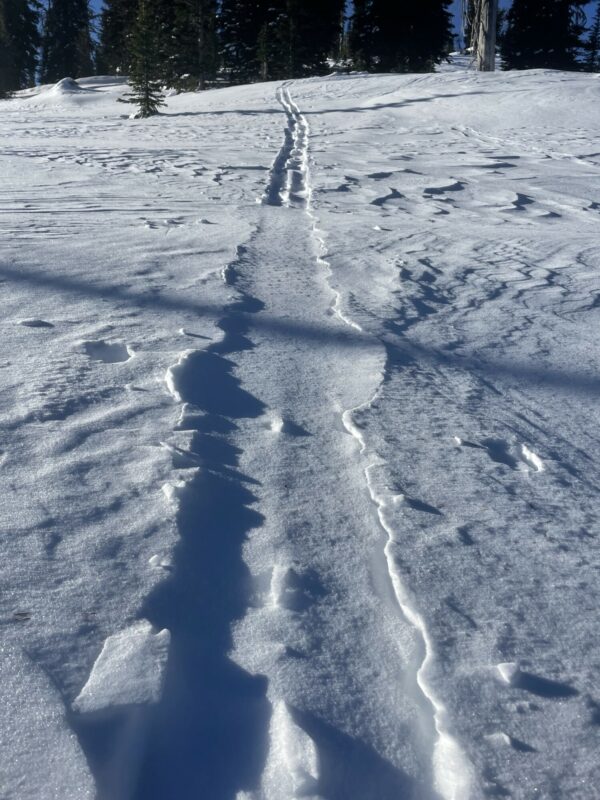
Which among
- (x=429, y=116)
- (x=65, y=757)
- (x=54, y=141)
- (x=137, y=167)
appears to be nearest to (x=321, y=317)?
(x=65, y=757)

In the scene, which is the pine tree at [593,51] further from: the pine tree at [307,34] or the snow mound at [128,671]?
the snow mound at [128,671]

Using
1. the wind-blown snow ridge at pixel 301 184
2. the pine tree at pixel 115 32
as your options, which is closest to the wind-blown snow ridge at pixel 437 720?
the wind-blown snow ridge at pixel 301 184

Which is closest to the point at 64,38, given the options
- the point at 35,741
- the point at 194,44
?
the point at 194,44

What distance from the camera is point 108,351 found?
8.75 ft

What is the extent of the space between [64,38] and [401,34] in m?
19.6

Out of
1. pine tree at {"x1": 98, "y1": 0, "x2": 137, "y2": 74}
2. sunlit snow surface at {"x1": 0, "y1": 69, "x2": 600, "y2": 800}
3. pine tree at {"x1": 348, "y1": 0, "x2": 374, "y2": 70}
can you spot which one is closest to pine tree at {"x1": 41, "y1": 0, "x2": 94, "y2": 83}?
pine tree at {"x1": 98, "y1": 0, "x2": 137, "y2": 74}

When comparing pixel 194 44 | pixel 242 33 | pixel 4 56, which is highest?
pixel 242 33

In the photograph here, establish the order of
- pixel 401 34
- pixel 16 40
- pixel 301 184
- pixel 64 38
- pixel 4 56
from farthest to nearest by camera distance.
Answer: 1. pixel 64 38
2. pixel 16 40
3. pixel 4 56
4. pixel 401 34
5. pixel 301 184

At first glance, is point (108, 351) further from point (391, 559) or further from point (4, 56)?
point (4, 56)

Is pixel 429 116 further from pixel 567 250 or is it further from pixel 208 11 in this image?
pixel 208 11

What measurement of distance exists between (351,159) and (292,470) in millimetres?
7627

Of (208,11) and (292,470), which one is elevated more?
(208,11)

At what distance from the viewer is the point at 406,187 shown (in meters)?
7.01

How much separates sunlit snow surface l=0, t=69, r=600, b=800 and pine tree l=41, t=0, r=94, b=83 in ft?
135
